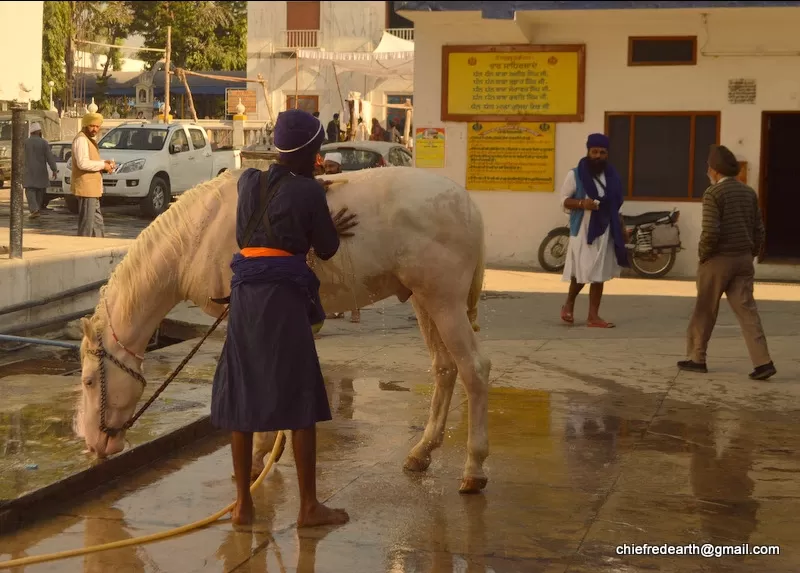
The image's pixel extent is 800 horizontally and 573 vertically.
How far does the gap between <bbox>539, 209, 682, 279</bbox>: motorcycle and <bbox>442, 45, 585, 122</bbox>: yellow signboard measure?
159 cm

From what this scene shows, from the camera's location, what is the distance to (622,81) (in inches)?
605

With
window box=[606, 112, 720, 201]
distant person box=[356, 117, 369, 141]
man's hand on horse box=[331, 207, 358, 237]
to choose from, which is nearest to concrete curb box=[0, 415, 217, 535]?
man's hand on horse box=[331, 207, 358, 237]

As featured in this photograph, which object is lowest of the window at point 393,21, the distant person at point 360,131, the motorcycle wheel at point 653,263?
the motorcycle wheel at point 653,263

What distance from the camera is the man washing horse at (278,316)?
4906 millimetres

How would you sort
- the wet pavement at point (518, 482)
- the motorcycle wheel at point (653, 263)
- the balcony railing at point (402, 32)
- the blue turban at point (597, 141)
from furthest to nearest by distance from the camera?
the balcony railing at point (402, 32) < the motorcycle wheel at point (653, 263) < the blue turban at point (597, 141) < the wet pavement at point (518, 482)

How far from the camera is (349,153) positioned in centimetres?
2234

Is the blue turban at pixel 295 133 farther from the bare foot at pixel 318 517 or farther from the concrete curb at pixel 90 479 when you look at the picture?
the concrete curb at pixel 90 479

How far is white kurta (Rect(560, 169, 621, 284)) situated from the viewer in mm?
10852

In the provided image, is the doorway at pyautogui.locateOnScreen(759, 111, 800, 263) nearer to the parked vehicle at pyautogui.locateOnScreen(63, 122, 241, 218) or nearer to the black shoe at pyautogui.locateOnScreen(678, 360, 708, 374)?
the black shoe at pyautogui.locateOnScreen(678, 360, 708, 374)

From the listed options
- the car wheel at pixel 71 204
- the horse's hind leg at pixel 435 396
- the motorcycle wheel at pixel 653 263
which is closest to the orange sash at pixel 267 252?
the horse's hind leg at pixel 435 396

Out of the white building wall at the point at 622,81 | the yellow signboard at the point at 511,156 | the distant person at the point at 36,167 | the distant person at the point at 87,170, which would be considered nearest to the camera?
the distant person at the point at 87,170

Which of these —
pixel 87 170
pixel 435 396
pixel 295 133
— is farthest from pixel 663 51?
pixel 295 133

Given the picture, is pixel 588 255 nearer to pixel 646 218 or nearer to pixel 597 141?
pixel 597 141

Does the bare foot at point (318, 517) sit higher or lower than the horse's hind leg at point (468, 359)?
lower
